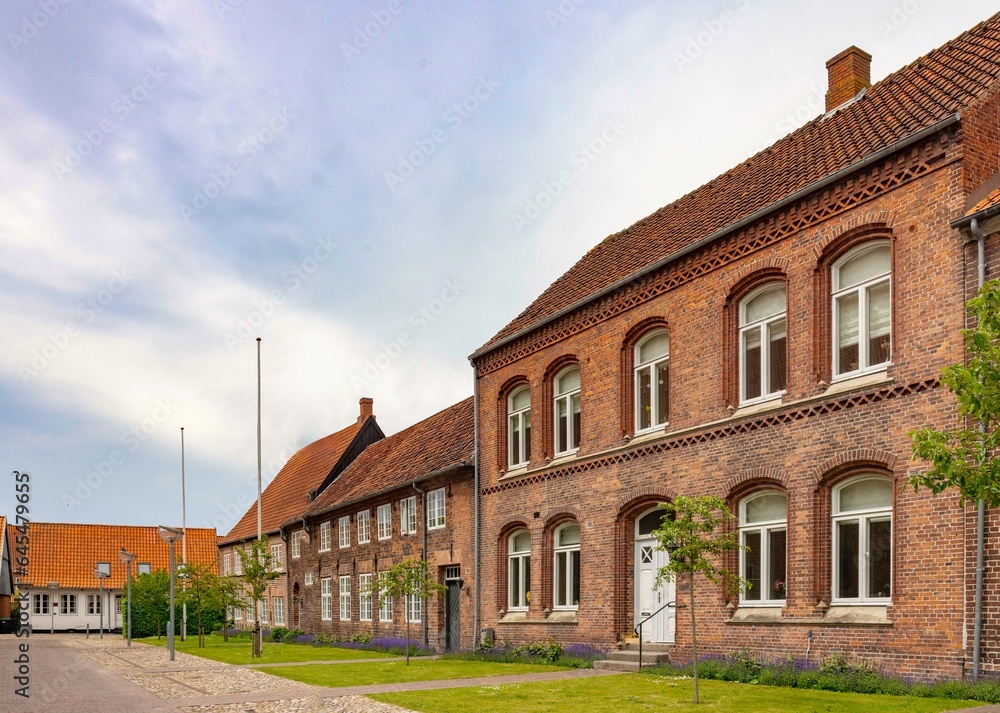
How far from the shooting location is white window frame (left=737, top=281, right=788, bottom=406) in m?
17.2

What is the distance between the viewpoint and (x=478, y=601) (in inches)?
1012

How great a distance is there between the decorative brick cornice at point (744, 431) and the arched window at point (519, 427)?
71 centimetres

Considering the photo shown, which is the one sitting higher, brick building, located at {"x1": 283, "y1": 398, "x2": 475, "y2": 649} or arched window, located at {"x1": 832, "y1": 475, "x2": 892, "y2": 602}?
arched window, located at {"x1": 832, "y1": 475, "x2": 892, "y2": 602}

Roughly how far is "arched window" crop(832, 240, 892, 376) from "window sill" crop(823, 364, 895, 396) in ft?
0.35

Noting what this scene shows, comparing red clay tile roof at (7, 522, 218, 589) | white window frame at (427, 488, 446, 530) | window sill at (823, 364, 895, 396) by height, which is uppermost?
window sill at (823, 364, 895, 396)

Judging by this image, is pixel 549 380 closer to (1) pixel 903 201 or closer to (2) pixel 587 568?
(2) pixel 587 568

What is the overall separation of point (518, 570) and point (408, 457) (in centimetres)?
1035

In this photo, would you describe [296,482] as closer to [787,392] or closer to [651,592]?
[651,592]

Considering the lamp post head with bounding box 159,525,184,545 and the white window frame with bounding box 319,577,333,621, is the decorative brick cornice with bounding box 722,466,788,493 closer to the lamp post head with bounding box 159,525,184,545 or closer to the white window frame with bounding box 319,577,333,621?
the lamp post head with bounding box 159,525,184,545

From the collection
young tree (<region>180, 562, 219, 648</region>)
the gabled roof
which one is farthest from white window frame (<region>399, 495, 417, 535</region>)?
the gabled roof

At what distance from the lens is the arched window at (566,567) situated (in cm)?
2245

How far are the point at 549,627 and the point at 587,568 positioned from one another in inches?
82.9

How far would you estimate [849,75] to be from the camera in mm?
21406

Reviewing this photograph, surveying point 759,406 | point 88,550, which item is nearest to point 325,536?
point 759,406
